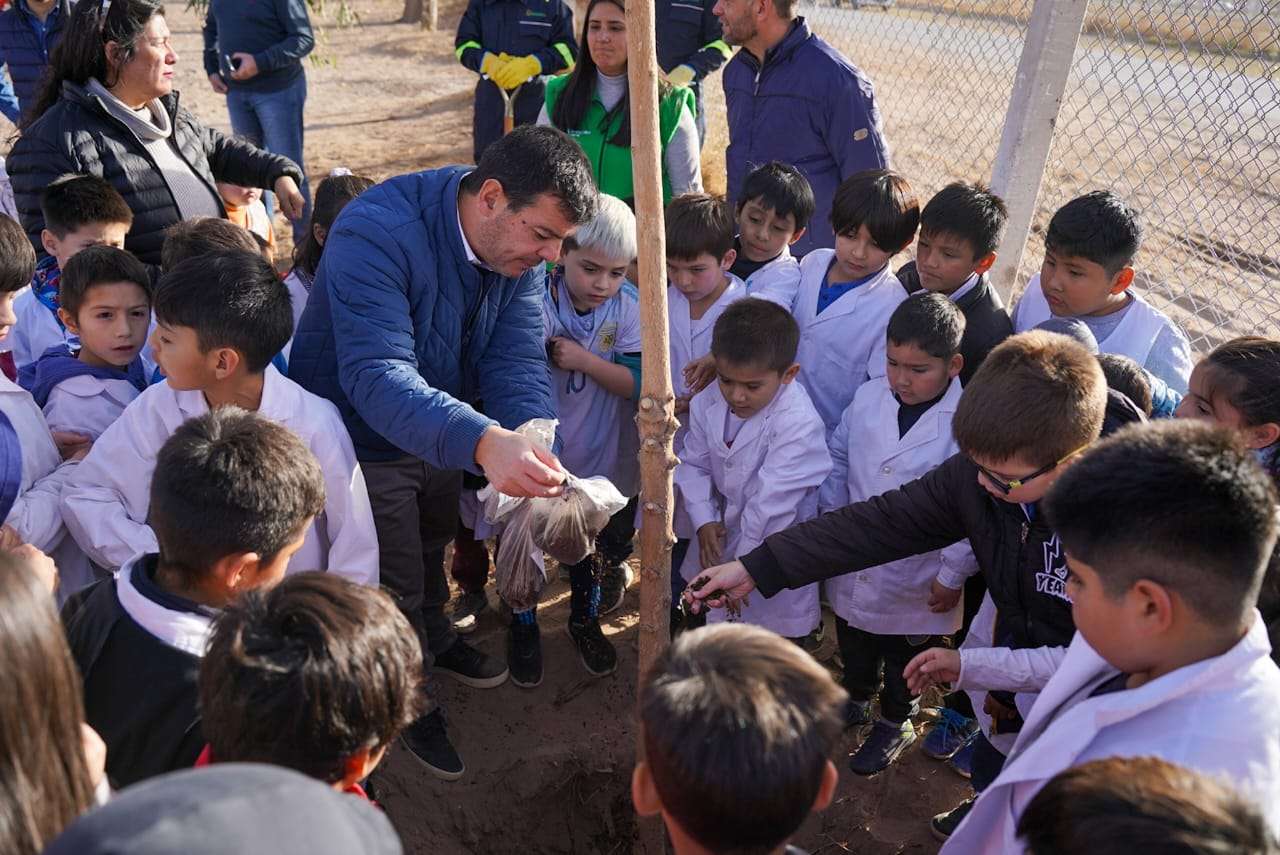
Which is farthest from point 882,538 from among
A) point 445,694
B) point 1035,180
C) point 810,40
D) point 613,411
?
point 810,40

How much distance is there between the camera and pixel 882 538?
2.74m

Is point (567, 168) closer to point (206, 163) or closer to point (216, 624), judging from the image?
point (216, 624)

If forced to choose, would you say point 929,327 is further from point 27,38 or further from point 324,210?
point 27,38

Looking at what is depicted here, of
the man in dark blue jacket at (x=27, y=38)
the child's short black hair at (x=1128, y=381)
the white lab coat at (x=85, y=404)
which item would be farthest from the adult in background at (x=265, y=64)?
the child's short black hair at (x=1128, y=381)

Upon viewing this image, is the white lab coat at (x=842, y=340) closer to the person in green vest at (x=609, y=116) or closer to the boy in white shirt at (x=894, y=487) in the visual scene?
the boy in white shirt at (x=894, y=487)

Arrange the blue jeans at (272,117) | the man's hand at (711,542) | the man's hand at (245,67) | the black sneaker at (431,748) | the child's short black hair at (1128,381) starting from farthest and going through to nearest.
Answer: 1. the blue jeans at (272,117)
2. the man's hand at (245,67)
3. the man's hand at (711,542)
4. the black sneaker at (431,748)
5. the child's short black hair at (1128,381)

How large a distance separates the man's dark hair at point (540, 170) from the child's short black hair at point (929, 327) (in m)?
1.02

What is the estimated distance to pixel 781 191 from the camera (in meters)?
3.79

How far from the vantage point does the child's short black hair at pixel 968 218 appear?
3369 mm

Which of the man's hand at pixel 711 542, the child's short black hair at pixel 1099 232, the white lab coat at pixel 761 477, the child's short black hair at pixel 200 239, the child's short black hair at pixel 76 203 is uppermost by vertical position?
the child's short black hair at pixel 1099 232

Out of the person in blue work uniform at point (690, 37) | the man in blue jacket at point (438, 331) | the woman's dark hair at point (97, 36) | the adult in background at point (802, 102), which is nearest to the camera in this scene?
the man in blue jacket at point (438, 331)

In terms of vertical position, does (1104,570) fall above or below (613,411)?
above

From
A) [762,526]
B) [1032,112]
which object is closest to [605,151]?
[1032,112]

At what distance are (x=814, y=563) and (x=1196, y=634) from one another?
1127 millimetres
